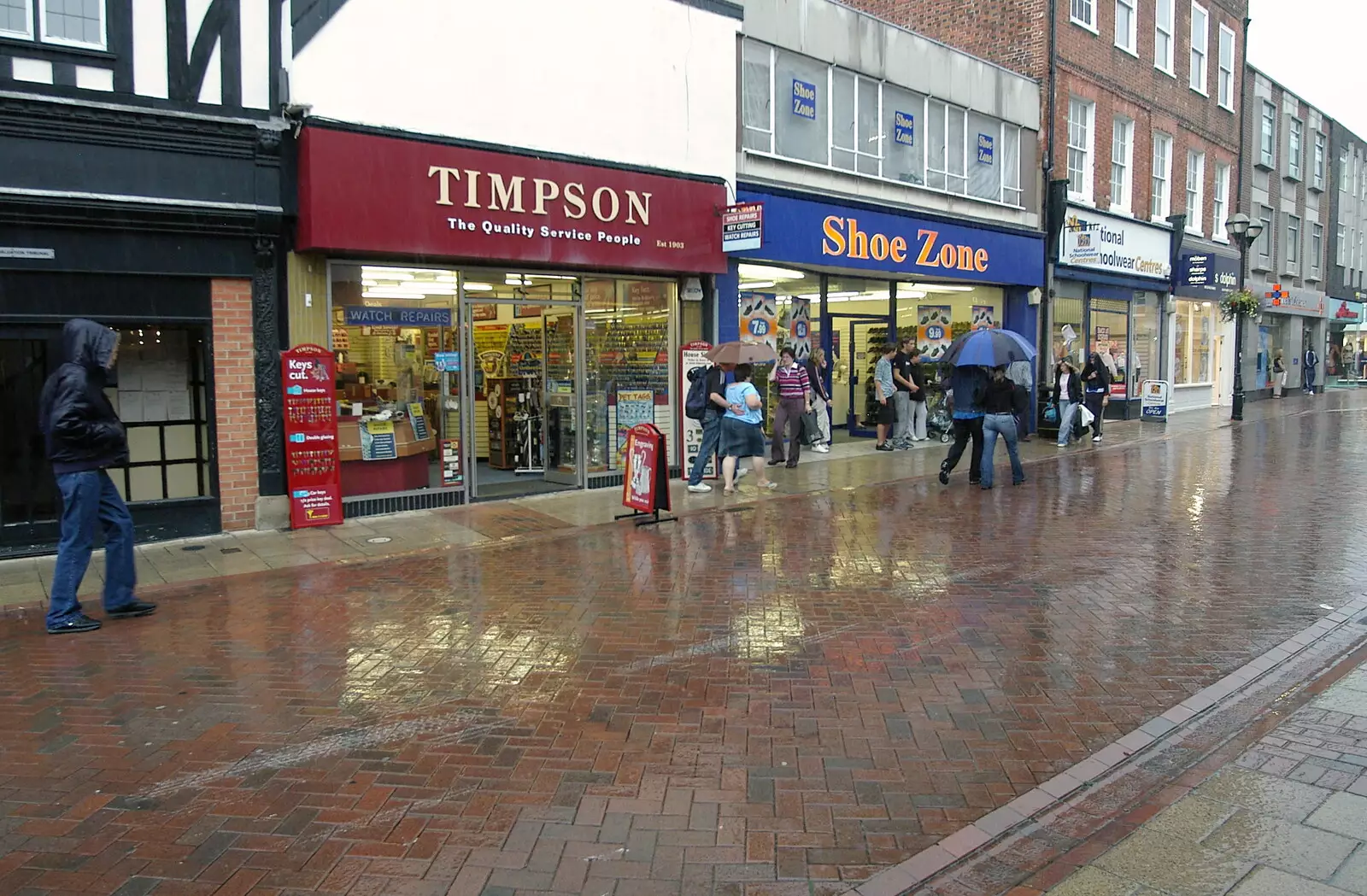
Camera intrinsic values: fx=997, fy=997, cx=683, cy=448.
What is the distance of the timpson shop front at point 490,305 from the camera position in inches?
408

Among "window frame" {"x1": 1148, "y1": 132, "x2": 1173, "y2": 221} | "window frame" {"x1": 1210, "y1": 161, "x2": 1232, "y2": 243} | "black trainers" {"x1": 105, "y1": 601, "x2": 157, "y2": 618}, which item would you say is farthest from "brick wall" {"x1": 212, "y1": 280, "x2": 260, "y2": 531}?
"window frame" {"x1": 1210, "y1": 161, "x2": 1232, "y2": 243}

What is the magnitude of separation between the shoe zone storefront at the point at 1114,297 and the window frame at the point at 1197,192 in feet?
6.56

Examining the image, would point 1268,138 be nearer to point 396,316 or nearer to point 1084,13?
point 1084,13

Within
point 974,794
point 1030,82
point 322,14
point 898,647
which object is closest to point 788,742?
point 974,794

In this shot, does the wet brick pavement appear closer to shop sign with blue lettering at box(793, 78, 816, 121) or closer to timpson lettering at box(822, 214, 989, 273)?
timpson lettering at box(822, 214, 989, 273)

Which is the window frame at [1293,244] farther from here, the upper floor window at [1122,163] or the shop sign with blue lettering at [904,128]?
the shop sign with blue lettering at [904,128]

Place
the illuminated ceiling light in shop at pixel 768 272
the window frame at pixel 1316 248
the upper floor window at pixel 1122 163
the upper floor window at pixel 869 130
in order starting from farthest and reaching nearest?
the window frame at pixel 1316 248 < the upper floor window at pixel 1122 163 < the illuminated ceiling light in shop at pixel 768 272 < the upper floor window at pixel 869 130

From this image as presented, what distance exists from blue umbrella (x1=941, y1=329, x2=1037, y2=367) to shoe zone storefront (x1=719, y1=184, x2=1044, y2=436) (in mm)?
3205

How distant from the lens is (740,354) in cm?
1212

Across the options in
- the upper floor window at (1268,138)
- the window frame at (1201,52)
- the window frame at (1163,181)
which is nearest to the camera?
the window frame at (1163,181)

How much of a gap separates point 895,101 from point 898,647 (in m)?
13.2

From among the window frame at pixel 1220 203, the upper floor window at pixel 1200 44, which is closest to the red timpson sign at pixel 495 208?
the upper floor window at pixel 1200 44

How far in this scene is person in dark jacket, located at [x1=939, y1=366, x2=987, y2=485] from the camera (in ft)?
43.1

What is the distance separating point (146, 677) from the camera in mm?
5789
